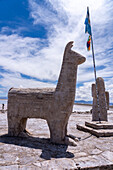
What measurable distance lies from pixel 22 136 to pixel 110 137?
3.98 metres

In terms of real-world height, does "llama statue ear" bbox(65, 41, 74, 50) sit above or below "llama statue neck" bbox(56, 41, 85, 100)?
above

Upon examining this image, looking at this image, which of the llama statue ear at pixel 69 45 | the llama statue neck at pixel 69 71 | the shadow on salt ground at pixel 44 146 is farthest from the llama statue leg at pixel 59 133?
the llama statue ear at pixel 69 45

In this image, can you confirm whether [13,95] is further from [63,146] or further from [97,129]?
[97,129]

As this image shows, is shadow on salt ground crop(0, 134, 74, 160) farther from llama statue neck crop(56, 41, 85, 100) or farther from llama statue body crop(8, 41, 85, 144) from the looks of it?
llama statue neck crop(56, 41, 85, 100)

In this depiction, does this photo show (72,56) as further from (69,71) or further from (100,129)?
(100,129)

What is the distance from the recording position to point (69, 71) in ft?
17.0

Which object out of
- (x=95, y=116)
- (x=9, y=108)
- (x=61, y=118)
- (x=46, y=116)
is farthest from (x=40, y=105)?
(x=95, y=116)

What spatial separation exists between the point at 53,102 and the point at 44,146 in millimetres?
1552

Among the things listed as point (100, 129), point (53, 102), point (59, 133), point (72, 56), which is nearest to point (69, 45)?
point (72, 56)

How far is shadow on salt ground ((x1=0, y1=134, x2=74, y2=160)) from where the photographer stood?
4051 mm

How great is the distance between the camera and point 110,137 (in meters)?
6.40

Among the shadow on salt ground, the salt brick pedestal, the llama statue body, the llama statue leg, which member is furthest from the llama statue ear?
the salt brick pedestal

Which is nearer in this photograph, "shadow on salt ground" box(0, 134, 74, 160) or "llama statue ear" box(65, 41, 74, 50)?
"shadow on salt ground" box(0, 134, 74, 160)

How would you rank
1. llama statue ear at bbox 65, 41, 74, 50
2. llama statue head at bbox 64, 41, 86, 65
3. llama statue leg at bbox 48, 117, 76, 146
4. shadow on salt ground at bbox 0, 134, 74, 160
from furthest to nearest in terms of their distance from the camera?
llama statue ear at bbox 65, 41, 74, 50 → llama statue head at bbox 64, 41, 86, 65 → llama statue leg at bbox 48, 117, 76, 146 → shadow on salt ground at bbox 0, 134, 74, 160
